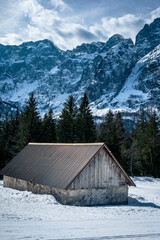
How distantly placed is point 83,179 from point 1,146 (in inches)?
1303

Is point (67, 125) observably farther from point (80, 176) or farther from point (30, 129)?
point (80, 176)

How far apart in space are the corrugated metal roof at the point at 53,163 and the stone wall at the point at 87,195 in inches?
24.5

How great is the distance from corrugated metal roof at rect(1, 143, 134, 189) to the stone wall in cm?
62

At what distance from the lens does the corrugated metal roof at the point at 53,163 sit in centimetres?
2163

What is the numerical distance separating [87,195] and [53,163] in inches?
179

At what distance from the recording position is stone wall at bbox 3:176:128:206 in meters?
20.8

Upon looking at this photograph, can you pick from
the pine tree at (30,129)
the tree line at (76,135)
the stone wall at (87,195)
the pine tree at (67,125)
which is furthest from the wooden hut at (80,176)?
the pine tree at (67,125)

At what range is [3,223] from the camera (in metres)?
12.5

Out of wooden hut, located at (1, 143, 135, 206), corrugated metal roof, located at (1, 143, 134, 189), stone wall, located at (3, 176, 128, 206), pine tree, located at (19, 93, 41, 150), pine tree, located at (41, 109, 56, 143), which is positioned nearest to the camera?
stone wall, located at (3, 176, 128, 206)

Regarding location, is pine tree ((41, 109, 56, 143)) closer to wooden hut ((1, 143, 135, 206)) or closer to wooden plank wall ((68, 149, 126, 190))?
wooden hut ((1, 143, 135, 206))

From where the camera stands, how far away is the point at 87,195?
21531 millimetres

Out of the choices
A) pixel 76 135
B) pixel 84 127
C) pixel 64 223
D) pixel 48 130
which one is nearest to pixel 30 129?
pixel 76 135

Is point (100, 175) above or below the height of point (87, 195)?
above

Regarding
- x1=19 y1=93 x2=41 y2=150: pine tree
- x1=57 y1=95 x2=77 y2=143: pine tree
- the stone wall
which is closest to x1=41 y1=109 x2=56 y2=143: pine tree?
x1=57 y1=95 x2=77 y2=143: pine tree
